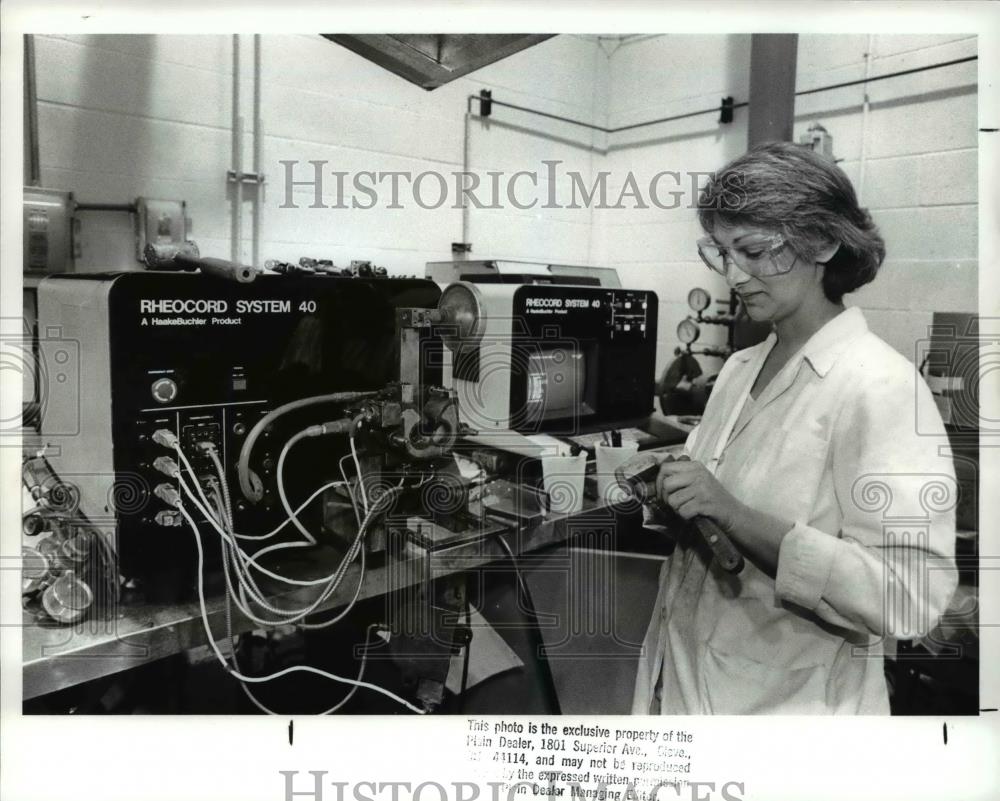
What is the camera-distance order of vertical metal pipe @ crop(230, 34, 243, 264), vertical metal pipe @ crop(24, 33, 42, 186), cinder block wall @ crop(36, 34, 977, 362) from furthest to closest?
vertical metal pipe @ crop(230, 34, 243, 264) → cinder block wall @ crop(36, 34, 977, 362) → vertical metal pipe @ crop(24, 33, 42, 186)

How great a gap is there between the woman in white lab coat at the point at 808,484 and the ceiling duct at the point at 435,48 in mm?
434

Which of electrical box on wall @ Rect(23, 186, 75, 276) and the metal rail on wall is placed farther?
the metal rail on wall

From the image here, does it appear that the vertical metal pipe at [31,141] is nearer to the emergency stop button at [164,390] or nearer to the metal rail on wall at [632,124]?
the emergency stop button at [164,390]

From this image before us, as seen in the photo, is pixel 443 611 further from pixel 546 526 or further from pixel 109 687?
pixel 109 687

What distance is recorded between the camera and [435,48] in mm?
1204

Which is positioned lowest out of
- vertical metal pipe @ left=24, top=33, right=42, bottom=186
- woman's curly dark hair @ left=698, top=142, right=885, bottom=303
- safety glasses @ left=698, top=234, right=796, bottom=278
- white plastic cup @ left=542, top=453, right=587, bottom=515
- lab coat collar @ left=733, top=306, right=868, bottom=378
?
white plastic cup @ left=542, top=453, right=587, bottom=515

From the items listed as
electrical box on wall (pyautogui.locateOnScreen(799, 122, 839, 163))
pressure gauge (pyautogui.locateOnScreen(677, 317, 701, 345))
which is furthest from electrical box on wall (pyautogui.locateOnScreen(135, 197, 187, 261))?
electrical box on wall (pyautogui.locateOnScreen(799, 122, 839, 163))

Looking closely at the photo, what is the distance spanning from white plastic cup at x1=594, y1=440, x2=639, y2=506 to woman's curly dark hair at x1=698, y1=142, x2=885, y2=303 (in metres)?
0.66

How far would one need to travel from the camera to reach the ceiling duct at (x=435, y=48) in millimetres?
1161

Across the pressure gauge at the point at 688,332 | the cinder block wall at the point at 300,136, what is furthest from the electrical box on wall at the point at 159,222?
the pressure gauge at the point at 688,332

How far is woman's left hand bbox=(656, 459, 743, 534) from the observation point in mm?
1074

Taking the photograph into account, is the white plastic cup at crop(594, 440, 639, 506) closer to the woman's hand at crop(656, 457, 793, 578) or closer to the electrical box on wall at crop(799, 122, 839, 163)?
the woman's hand at crop(656, 457, 793, 578)

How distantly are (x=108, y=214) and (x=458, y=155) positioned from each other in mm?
1113

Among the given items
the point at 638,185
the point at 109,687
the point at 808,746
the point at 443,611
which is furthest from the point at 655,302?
the point at 109,687
